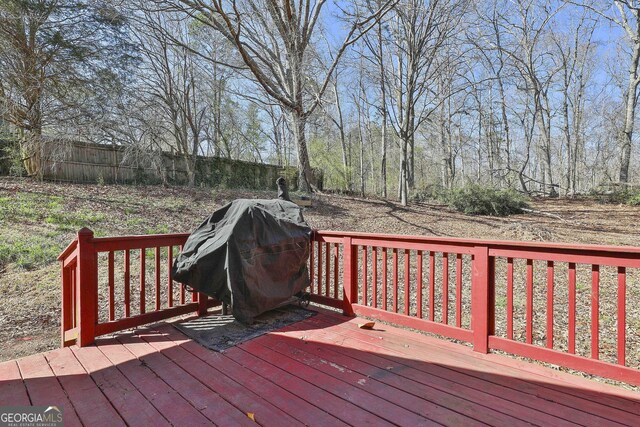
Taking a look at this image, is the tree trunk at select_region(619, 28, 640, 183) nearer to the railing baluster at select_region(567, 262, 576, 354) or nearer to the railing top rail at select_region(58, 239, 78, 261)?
the railing baluster at select_region(567, 262, 576, 354)

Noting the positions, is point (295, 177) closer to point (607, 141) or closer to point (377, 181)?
point (377, 181)

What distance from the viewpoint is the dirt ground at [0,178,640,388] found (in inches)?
162

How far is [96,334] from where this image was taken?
2820 millimetres

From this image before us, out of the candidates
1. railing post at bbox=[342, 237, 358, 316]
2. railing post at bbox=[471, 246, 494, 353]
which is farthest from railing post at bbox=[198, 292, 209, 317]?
railing post at bbox=[471, 246, 494, 353]

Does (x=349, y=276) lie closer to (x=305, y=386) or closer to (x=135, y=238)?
(x=305, y=386)

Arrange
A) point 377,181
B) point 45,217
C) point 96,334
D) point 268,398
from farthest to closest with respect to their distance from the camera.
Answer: point 377,181 → point 45,217 → point 96,334 → point 268,398

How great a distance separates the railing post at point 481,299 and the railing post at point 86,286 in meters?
2.99

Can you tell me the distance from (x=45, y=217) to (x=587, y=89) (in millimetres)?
25989

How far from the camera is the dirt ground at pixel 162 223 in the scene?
4125mm

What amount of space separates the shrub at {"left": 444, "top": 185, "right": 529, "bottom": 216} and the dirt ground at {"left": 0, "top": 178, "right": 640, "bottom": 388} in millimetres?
498

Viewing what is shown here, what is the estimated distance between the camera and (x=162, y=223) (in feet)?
25.1

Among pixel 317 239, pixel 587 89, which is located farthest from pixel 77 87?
pixel 587 89

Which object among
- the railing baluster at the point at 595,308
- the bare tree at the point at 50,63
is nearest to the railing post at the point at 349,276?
the railing baluster at the point at 595,308

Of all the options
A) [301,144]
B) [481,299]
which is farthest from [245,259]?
[301,144]
